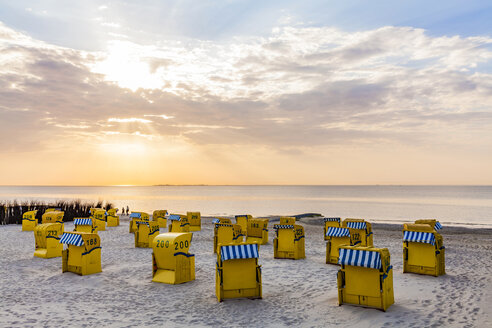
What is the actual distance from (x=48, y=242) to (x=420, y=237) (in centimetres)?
1507

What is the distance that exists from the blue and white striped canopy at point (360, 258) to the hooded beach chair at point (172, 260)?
516cm

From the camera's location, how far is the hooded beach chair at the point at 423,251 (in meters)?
12.3

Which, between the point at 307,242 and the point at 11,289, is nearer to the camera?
the point at 11,289

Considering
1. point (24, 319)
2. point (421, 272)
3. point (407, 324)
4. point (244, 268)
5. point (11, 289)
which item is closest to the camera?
point (407, 324)

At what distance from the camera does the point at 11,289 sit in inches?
439

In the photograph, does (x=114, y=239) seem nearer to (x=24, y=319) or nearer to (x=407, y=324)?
(x=24, y=319)

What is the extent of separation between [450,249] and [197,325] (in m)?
16.5

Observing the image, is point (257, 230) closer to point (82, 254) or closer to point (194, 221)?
point (194, 221)

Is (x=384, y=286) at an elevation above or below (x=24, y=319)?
above

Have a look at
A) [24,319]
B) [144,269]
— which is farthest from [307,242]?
[24,319]

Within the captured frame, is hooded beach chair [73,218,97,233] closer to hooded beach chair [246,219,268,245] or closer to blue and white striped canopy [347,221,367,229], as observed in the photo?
hooded beach chair [246,219,268,245]

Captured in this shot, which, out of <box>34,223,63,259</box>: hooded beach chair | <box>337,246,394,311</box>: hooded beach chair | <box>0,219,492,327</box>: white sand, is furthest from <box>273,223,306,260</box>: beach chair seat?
<box>34,223,63,259</box>: hooded beach chair

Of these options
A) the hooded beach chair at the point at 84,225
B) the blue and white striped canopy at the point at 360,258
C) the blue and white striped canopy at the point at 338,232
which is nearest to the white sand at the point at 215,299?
the blue and white striped canopy at the point at 360,258

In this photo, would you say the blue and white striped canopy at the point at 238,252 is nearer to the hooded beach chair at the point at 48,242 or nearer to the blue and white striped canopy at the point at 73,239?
the blue and white striped canopy at the point at 73,239
